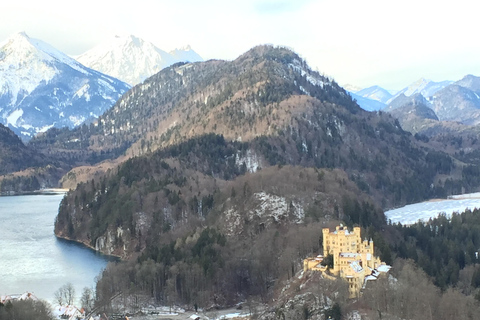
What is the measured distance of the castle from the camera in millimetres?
92250

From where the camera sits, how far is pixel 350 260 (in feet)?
310

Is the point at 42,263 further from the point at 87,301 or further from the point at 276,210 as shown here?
the point at 276,210

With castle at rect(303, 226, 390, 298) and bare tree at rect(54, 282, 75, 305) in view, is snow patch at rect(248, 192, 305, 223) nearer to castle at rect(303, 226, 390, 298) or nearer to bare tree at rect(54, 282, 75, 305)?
castle at rect(303, 226, 390, 298)

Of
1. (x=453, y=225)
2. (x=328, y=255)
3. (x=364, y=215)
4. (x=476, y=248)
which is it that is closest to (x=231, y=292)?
(x=328, y=255)

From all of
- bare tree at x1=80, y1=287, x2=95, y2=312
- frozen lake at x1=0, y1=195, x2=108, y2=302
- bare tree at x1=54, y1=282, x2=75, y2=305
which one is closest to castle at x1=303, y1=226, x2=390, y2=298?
bare tree at x1=80, y1=287, x2=95, y2=312

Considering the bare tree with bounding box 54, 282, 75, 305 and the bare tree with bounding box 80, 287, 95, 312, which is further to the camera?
the bare tree with bounding box 54, 282, 75, 305

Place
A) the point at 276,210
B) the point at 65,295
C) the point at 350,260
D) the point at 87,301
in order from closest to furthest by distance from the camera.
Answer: the point at 350,260
the point at 87,301
the point at 65,295
the point at 276,210

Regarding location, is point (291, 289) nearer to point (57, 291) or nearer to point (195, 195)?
point (57, 291)

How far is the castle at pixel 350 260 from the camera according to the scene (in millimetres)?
92250

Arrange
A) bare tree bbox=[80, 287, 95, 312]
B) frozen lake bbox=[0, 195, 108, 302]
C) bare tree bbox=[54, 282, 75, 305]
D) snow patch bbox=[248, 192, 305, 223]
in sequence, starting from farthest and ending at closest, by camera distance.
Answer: snow patch bbox=[248, 192, 305, 223]
frozen lake bbox=[0, 195, 108, 302]
bare tree bbox=[54, 282, 75, 305]
bare tree bbox=[80, 287, 95, 312]

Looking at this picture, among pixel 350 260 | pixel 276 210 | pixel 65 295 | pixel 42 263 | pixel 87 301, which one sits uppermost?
pixel 276 210

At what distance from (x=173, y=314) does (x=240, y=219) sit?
37.9m

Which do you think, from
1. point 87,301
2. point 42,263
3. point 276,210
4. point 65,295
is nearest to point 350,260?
point 87,301

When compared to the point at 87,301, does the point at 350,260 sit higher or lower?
higher
